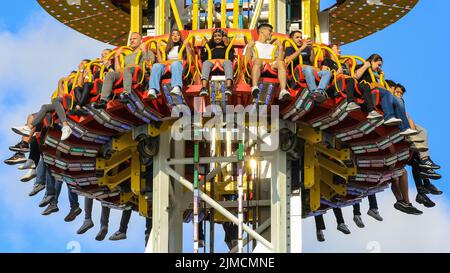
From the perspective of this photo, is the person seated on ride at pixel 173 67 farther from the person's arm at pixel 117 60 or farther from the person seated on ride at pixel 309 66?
the person seated on ride at pixel 309 66

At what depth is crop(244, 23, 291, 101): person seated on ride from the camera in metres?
53.2

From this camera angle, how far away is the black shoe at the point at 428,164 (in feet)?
188

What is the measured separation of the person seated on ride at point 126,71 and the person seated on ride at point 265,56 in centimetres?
243

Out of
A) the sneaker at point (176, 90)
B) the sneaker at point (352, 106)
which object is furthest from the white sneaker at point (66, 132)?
the sneaker at point (352, 106)

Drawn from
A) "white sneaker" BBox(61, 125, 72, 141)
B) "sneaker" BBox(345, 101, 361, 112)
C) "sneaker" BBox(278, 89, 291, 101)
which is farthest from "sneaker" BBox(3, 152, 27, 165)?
"sneaker" BBox(345, 101, 361, 112)

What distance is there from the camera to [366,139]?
5638 centimetres

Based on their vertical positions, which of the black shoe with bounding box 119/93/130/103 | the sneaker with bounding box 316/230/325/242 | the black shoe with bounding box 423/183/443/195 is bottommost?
the sneaker with bounding box 316/230/325/242

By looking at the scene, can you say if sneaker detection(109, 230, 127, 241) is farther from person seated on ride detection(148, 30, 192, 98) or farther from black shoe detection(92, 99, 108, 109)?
person seated on ride detection(148, 30, 192, 98)

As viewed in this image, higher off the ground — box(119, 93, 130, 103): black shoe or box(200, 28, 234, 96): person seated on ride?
box(200, 28, 234, 96): person seated on ride

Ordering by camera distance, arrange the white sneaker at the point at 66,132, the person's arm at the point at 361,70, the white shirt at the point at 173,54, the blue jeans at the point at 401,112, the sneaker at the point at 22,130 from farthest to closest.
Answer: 1. the sneaker at the point at 22,130
2. the white sneaker at the point at 66,132
3. the person's arm at the point at 361,70
4. the blue jeans at the point at 401,112
5. the white shirt at the point at 173,54

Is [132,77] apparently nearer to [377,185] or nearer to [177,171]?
[177,171]

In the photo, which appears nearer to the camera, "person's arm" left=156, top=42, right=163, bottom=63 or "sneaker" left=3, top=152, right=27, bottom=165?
"person's arm" left=156, top=42, right=163, bottom=63

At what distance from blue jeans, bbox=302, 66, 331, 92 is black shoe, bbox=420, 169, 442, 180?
17.4 ft

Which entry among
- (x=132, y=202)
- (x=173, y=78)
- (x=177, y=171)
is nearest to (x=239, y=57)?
(x=173, y=78)
